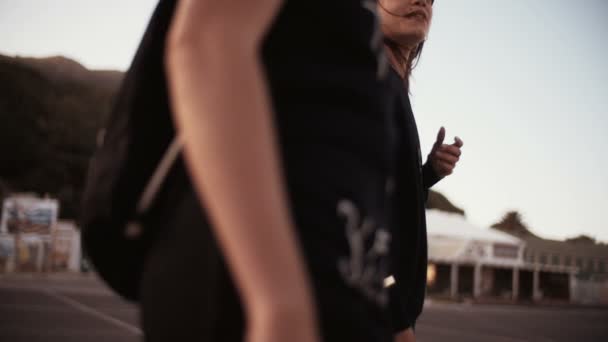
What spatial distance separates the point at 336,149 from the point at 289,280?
0.64 ft

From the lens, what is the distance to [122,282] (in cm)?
84

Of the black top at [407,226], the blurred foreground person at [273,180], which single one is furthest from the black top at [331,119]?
the black top at [407,226]

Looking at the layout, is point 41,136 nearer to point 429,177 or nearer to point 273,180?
point 429,177

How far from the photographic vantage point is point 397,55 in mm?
1741

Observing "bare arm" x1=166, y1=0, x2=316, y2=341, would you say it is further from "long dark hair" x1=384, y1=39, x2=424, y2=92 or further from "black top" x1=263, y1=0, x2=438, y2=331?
"long dark hair" x1=384, y1=39, x2=424, y2=92

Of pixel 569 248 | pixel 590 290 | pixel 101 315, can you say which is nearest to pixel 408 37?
pixel 101 315

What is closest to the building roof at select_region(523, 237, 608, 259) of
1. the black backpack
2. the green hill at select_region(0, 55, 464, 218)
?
the green hill at select_region(0, 55, 464, 218)

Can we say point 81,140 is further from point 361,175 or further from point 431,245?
point 361,175

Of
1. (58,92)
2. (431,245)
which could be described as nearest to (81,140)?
(58,92)

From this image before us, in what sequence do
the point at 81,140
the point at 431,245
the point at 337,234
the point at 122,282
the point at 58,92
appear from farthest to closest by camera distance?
the point at 58,92 < the point at 81,140 < the point at 431,245 < the point at 122,282 < the point at 337,234

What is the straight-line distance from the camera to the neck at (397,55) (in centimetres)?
170

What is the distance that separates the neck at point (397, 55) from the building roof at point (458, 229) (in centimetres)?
3385

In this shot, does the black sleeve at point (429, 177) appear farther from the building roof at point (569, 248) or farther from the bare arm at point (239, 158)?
the building roof at point (569, 248)

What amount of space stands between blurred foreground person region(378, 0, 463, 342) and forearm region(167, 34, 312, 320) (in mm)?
817
